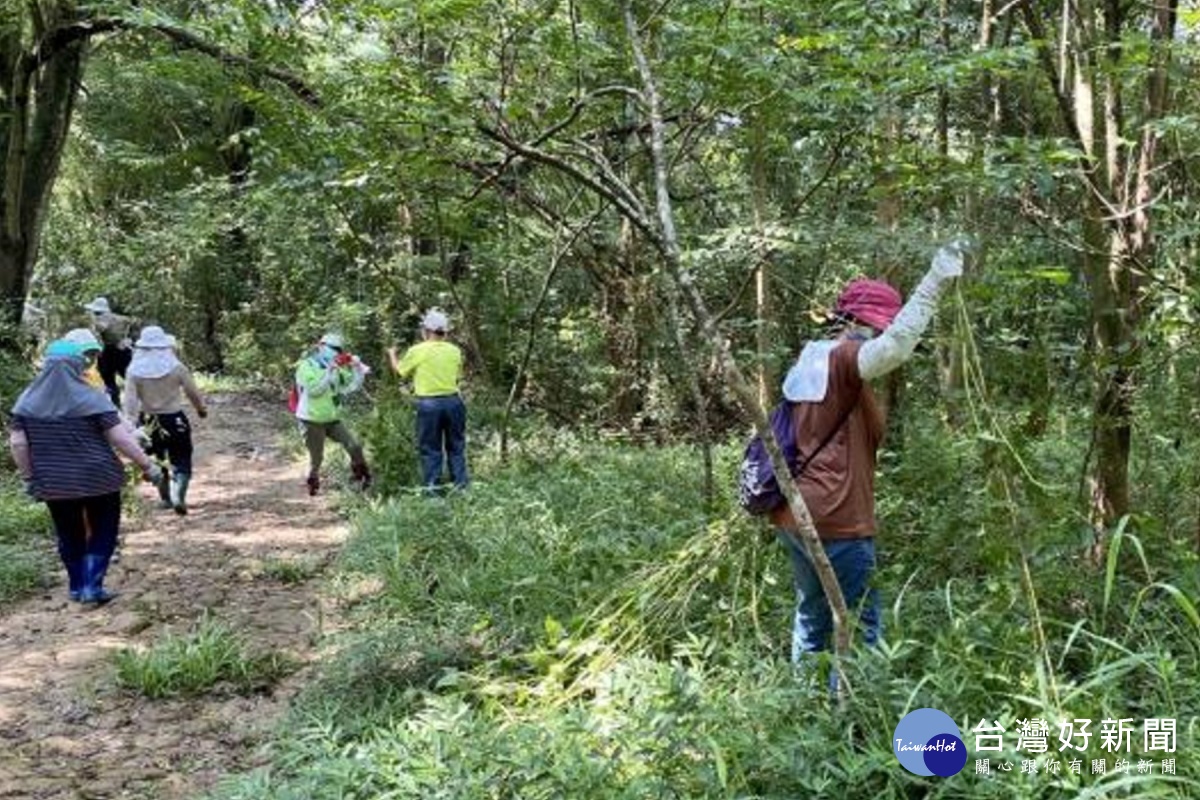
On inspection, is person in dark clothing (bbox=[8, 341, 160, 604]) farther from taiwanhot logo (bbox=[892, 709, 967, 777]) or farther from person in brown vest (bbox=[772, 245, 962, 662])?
taiwanhot logo (bbox=[892, 709, 967, 777])

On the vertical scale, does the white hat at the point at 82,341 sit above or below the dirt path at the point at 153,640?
above

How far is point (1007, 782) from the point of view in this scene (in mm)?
3127

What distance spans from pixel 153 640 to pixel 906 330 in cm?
466

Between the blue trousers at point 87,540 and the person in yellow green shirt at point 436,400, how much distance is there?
9.65 ft

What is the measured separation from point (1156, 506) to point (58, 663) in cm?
592

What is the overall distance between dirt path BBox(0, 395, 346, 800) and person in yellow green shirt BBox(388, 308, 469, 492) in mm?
1025

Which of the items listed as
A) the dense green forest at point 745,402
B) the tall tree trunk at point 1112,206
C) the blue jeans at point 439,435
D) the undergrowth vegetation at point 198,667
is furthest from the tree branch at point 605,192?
the blue jeans at point 439,435

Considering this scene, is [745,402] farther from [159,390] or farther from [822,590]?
[159,390]

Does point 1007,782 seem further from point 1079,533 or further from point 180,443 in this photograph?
point 180,443

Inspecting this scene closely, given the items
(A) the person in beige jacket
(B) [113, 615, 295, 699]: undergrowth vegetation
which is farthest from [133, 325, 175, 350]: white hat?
(B) [113, 615, 295, 699]: undergrowth vegetation

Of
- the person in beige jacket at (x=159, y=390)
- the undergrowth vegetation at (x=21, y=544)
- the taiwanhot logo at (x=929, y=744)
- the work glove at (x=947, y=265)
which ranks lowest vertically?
the undergrowth vegetation at (x=21, y=544)

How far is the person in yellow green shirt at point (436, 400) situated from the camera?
30.6 feet

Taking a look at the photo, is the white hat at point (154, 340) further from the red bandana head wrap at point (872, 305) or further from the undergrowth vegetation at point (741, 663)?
the red bandana head wrap at point (872, 305)

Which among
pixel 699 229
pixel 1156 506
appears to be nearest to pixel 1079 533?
A: pixel 1156 506
